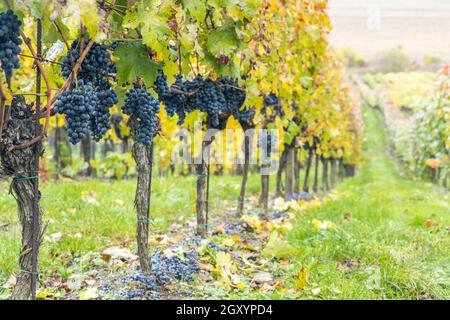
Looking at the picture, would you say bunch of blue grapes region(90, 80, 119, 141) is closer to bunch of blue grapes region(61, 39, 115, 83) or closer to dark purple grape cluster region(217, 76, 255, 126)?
bunch of blue grapes region(61, 39, 115, 83)

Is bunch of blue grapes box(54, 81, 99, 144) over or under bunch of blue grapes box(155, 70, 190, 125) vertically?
under

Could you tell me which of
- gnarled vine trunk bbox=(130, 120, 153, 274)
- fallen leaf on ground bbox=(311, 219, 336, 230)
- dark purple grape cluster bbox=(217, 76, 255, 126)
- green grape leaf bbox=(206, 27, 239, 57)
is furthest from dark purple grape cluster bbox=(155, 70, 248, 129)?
fallen leaf on ground bbox=(311, 219, 336, 230)

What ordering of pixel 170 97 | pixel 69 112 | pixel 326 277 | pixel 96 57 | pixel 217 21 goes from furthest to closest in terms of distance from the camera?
pixel 170 97, pixel 326 277, pixel 217 21, pixel 96 57, pixel 69 112

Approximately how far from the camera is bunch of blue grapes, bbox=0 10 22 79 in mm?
2020

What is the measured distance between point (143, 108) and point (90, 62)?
58 cm

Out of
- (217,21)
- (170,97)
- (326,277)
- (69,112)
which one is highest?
(217,21)

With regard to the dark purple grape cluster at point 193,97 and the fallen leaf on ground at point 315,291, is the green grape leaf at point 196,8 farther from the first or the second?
the fallen leaf on ground at point 315,291

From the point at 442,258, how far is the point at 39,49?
12.7 feet

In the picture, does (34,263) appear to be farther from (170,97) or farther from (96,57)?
(170,97)

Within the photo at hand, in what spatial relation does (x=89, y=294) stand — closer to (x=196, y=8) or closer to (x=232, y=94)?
(x=196, y=8)

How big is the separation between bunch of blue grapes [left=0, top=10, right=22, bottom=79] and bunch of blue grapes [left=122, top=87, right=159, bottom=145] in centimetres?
106

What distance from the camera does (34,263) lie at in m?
2.66
